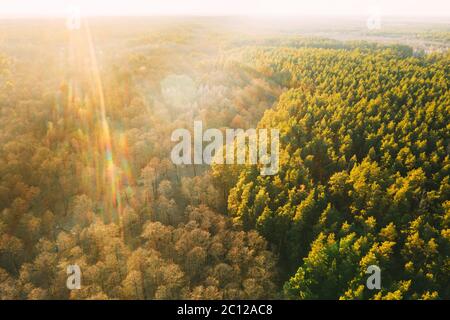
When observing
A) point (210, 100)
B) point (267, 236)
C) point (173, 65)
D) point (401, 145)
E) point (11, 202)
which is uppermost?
point (173, 65)

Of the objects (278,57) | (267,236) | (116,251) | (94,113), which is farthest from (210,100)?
(278,57)

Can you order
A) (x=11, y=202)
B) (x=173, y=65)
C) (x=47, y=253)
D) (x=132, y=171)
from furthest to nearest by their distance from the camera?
(x=173, y=65) < (x=132, y=171) < (x=11, y=202) < (x=47, y=253)

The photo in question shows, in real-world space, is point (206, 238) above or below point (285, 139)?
below

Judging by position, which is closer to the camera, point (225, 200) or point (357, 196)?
point (357, 196)

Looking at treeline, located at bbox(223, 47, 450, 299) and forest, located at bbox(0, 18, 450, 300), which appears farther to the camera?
treeline, located at bbox(223, 47, 450, 299)

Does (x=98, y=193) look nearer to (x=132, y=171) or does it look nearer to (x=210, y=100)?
(x=132, y=171)

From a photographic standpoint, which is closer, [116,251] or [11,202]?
[116,251]

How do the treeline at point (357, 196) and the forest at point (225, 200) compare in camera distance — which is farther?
the treeline at point (357, 196)

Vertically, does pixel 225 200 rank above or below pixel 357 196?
below
